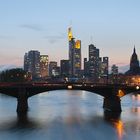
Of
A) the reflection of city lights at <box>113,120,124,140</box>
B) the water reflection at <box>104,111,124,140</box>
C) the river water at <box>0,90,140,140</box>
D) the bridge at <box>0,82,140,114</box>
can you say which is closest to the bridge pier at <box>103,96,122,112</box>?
the bridge at <box>0,82,140,114</box>

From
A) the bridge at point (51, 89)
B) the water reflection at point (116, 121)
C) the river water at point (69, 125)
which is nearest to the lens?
the river water at point (69, 125)

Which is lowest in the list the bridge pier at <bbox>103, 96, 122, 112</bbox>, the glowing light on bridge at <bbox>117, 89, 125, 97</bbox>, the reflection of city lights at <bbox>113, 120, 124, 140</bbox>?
the reflection of city lights at <bbox>113, 120, 124, 140</bbox>

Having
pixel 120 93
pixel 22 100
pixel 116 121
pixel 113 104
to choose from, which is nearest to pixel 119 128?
pixel 116 121

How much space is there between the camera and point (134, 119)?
90188mm

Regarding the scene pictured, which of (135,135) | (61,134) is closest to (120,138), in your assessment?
(135,135)

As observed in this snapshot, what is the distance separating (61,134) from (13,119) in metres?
18.8

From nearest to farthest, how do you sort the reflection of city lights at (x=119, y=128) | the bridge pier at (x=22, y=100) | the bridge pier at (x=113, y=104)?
the reflection of city lights at (x=119, y=128) < the bridge pier at (x=22, y=100) < the bridge pier at (x=113, y=104)

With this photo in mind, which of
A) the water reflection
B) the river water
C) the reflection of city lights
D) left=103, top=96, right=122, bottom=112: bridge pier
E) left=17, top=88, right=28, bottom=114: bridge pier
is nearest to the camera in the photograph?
the river water

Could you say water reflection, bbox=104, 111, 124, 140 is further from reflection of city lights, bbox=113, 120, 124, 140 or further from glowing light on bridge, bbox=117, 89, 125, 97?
glowing light on bridge, bbox=117, 89, 125, 97

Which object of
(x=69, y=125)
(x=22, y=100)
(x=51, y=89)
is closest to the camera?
(x=69, y=125)

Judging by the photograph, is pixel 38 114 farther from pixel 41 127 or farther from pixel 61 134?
pixel 61 134

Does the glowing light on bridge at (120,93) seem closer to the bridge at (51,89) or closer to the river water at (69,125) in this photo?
the bridge at (51,89)

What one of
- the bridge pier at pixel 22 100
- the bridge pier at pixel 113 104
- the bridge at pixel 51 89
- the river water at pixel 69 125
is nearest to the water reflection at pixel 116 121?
the river water at pixel 69 125

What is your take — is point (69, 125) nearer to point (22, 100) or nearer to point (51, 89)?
point (22, 100)
